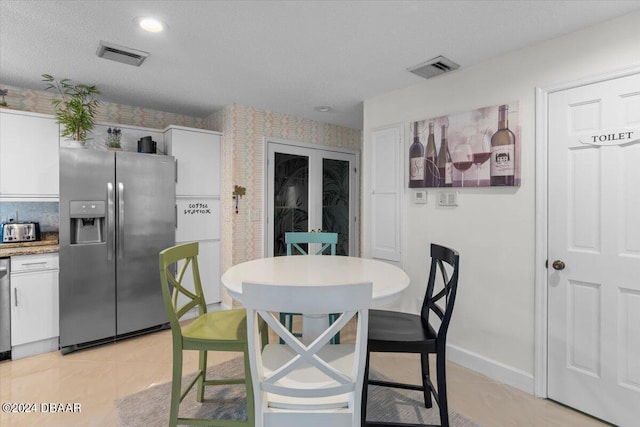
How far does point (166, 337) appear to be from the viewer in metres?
3.33

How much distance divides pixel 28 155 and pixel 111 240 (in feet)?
3.50

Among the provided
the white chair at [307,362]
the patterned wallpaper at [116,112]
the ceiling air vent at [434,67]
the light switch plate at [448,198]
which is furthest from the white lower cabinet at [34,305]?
the ceiling air vent at [434,67]

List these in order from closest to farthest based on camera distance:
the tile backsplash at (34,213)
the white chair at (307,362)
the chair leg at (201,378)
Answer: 1. the white chair at (307,362)
2. the chair leg at (201,378)
3. the tile backsplash at (34,213)

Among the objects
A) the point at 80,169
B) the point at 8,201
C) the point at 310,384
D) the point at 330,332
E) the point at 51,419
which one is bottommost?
the point at 51,419

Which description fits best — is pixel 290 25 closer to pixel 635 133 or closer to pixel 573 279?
pixel 635 133

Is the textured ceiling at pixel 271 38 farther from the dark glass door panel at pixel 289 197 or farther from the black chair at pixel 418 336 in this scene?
the black chair at pixel 418 336

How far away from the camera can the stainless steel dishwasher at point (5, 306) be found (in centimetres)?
275

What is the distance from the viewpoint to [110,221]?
309 centimetres

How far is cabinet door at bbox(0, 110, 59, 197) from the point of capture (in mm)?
2936

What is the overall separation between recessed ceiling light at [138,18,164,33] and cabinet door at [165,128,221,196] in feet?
5.16

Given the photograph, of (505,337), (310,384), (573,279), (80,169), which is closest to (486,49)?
(573,279)

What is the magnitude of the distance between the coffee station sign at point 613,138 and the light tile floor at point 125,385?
1.71 m

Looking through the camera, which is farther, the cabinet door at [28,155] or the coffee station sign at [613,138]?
the cabinet door at [28,155]

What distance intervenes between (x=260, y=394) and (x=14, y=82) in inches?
147
